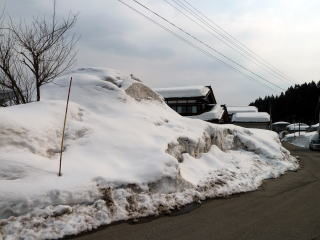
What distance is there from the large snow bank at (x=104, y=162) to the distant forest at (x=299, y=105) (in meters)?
63.4

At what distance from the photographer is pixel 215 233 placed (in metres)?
5.77

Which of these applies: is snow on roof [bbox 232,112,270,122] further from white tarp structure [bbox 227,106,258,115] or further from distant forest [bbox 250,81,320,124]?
distant forest [bbox 250,81,320,124]

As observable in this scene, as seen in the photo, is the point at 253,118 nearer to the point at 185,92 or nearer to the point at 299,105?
the point at 185,92

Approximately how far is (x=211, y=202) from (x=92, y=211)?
127 inches

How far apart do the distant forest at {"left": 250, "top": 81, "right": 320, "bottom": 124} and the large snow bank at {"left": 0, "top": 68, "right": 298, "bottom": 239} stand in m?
63.4

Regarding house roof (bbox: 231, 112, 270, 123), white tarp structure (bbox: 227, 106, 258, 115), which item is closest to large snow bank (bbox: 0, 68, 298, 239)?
house roof (bbox: 231, 112, 270, 123)

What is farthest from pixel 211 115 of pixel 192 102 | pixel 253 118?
pixel 253 118

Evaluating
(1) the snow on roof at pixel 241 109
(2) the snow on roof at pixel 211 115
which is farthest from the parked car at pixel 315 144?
(1) the snow on roof at pixel 241 109

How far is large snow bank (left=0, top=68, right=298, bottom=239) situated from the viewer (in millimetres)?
5719

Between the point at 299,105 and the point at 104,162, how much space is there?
263 feet

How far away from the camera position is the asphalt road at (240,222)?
5609mm

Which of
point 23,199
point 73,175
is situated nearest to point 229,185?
point 73,175

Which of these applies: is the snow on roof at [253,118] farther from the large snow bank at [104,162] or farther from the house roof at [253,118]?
the large snow bank at [104,162]

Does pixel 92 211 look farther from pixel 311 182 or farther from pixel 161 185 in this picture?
pixel 311 182
